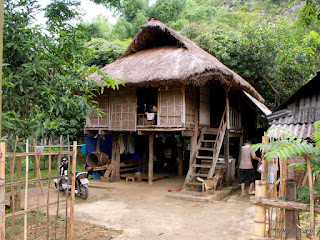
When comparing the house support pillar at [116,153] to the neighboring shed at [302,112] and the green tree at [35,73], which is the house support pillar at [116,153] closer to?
the green tree at [35,73]

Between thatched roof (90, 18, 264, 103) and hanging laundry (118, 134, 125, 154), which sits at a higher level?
thatched roof (90, 18, 264, 103)

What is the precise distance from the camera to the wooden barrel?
444 inches

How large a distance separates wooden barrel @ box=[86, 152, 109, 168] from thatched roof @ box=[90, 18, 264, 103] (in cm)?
316

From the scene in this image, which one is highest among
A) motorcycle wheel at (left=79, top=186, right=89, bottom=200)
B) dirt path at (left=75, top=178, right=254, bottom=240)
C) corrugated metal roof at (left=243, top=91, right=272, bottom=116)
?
corrugated metal roof at (left=243, top=91, right=272, bottom=116)

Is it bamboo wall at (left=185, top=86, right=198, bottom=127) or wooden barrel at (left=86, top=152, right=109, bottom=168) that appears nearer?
bamboo wall at (left=185, top=86, right=198, bottom=127)

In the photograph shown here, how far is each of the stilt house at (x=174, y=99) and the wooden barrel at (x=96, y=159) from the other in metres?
0.54

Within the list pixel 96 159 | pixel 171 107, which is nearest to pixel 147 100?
pixel 96 159

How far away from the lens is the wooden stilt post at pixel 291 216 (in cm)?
280

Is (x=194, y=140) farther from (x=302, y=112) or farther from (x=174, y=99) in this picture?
(x=302, y=112)

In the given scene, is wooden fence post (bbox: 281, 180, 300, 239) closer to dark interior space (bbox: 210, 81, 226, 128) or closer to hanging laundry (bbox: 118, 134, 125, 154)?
hanging laundry (bbox: 118, 134, 125, 154)

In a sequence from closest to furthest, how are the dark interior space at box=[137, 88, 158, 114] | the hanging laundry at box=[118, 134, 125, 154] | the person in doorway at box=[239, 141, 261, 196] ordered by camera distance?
1. the person in doorway at box=[239, 141, 261, 196]
2. the hanging laundry at box=[118, 134, 125, 154]
3. the dark interior space at box=[137, 88, 158, 114]

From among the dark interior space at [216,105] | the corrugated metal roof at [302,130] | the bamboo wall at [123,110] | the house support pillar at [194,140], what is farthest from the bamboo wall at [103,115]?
the corrugated metal roof at [302,130]

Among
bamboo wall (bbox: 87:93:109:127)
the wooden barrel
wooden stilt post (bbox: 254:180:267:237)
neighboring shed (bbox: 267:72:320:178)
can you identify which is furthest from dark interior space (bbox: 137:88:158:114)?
wooden stilt post (bbox: 254:180:267:237)

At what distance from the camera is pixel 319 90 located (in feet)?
17.9
